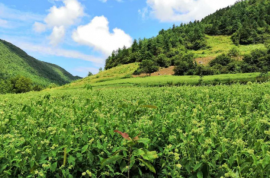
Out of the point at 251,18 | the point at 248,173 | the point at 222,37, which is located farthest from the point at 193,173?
the point at 251,18

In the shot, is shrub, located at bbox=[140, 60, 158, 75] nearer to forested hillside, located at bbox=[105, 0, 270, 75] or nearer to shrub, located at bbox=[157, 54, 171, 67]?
forested hillside, located at bbox=[105, 0, 270, 75]

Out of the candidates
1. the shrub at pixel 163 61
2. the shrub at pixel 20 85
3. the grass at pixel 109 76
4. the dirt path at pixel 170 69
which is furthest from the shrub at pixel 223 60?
the shrub at pixel 20 85

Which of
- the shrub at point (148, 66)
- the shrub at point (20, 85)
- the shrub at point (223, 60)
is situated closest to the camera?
the shrub at point (223, 60)

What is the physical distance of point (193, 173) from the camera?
209 centimetres

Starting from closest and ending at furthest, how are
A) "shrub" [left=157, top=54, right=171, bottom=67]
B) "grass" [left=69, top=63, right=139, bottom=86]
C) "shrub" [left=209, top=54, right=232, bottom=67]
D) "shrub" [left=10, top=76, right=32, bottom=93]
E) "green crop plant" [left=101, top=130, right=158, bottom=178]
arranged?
1. "green crop plant" [left=101, top=130, right=158, bottom=178]
2. "shrub" [left=209, top=54, right=232, bottom=67]
3. "grass" [left=69, top=63, right=139, bottom=86]
4. "shrub" [left=157, top=54, right=171, bottom=67]
5. "shrub" [left=10, top=76, right=32, bottom=93]

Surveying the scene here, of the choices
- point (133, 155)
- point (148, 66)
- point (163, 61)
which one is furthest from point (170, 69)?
point (133, 155)

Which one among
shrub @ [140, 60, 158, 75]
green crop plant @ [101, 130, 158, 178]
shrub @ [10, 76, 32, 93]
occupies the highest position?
shrub @ [140, 60, 158, 75]

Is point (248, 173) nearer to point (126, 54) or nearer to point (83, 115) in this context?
point (83, 115)

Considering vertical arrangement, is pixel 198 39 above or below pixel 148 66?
above

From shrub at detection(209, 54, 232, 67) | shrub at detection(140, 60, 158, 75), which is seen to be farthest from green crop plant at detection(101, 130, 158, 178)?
shrub at detection(140, 60, 158, 75)

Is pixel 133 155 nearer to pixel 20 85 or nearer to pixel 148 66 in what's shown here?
pixel 148 66

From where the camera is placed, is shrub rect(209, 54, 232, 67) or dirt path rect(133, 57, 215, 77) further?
dirt path rect(133, 57, 215, 77)

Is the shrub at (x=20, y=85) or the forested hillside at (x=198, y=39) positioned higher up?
the forested hillside at (x=198, y=39)

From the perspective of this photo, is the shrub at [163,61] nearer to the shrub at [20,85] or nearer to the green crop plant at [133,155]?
the shrub at [20,85]
